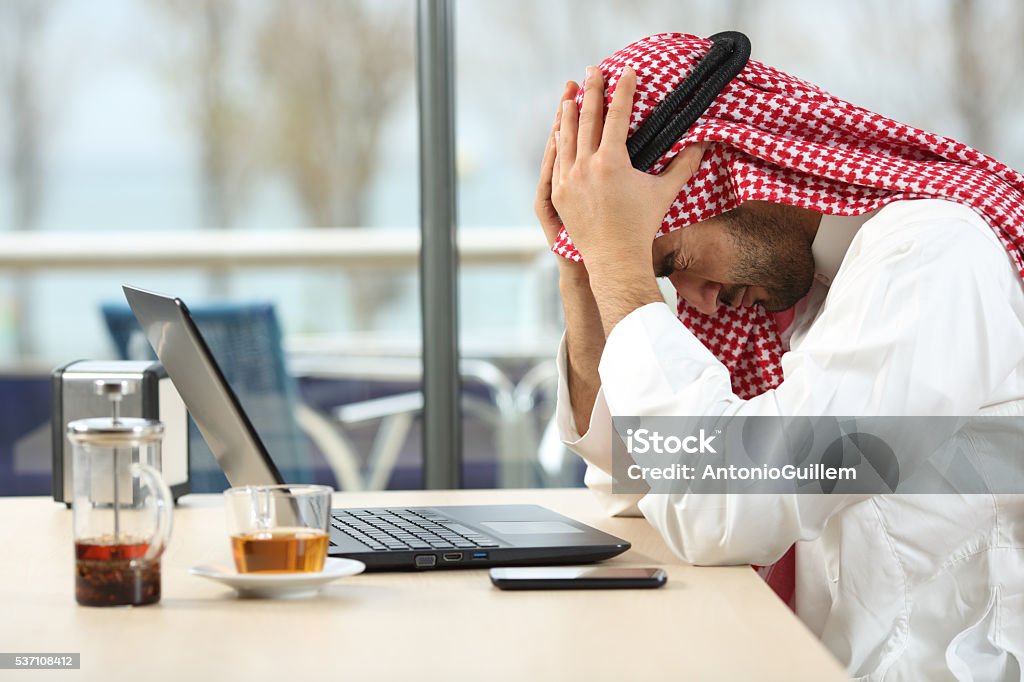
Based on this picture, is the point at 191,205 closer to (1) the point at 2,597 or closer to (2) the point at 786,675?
(1) the point at 2,597

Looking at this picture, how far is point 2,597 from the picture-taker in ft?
3.07

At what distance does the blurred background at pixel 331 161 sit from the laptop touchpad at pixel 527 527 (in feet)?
5.05

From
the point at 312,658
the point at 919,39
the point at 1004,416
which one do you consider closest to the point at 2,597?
the point at 312,658

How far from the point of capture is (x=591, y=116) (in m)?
1.30

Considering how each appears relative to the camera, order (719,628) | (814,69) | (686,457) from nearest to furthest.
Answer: (719,628)
(686,457)
(814,69)

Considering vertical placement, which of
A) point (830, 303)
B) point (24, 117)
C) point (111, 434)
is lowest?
point (111, 434)

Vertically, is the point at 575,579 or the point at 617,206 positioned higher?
the point at 617,206

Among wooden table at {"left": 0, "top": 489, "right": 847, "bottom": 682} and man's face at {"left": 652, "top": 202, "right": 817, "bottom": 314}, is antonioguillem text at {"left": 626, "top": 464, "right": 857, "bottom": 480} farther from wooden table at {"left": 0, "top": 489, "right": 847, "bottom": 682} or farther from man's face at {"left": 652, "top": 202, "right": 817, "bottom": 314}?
man's face at {"left": 652, "top": 202, "right": 817, "bottom": 314}

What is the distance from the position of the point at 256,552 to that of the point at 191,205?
1984 millimetres

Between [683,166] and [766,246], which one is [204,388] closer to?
[683,166]

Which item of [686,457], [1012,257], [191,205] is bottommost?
[686,457]

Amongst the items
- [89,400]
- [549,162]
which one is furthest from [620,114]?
[89,400]

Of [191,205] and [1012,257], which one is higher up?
[191,205]

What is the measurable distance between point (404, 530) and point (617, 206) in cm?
43
